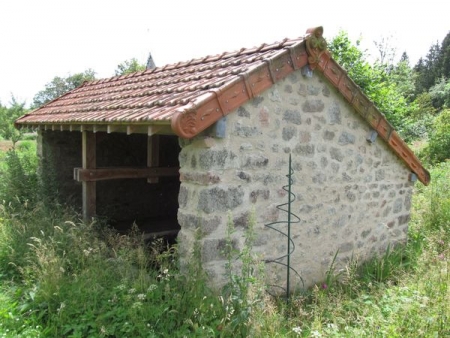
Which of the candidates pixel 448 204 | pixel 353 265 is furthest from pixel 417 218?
pixel 353 265

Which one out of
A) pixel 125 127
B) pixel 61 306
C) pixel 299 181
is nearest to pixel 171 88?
pixel 125 127

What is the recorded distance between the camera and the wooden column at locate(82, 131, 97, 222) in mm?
5391

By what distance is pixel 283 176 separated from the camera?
4.27 metres

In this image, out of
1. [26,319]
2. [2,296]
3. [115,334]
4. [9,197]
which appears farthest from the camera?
[9,197]

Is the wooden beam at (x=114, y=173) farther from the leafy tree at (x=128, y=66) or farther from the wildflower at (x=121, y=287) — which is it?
the leafy tree at (x=128, y=66)

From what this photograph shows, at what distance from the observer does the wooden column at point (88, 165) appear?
5.39 metres

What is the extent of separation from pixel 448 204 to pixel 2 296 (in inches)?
290

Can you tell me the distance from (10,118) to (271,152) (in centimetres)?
2474

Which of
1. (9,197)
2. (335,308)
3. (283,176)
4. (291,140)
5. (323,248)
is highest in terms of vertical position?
(291,140)

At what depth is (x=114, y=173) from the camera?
545 centimetres

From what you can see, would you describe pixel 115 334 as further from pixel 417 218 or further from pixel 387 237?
pixel 417 218

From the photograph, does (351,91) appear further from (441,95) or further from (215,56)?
(441,95)

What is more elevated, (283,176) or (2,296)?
(283,176)

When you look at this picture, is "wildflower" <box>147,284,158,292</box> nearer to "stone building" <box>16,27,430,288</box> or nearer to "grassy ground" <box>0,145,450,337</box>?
"grassy ground" <box>0,145,450,337</box>
